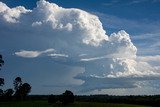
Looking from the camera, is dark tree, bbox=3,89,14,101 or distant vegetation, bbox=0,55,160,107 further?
dark tree, bbox=3,89,14,101

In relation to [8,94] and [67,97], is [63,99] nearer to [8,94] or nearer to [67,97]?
[67,97]

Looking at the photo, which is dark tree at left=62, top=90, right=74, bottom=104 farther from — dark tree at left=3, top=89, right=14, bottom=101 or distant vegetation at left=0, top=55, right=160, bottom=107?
dark tree at left=3, top=89, right=14, bottom=101

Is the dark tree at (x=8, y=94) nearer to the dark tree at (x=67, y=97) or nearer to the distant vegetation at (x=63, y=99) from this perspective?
the distant vegetation at (x=63, y=99)

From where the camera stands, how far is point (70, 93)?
475ft

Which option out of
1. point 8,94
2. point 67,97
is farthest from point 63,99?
point 8,94

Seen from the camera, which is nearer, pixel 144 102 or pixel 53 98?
pixel 144 102

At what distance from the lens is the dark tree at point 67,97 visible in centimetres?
14112

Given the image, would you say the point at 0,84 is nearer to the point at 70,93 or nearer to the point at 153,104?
the point at 70,93

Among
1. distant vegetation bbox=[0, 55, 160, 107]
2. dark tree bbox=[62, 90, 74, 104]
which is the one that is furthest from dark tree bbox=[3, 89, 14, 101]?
dark tree bbox=[62, 90, 74, 104]

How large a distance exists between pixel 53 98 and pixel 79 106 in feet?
154

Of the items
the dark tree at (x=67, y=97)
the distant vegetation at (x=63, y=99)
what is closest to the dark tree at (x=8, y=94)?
the distant vegetation at (x=63, y=99)

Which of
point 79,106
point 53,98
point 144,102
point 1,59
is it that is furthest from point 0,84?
point 144,102

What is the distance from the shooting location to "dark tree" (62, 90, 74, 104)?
14112cm

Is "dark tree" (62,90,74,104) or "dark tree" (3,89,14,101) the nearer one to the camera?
"dark tree" (62,90,74,104)
